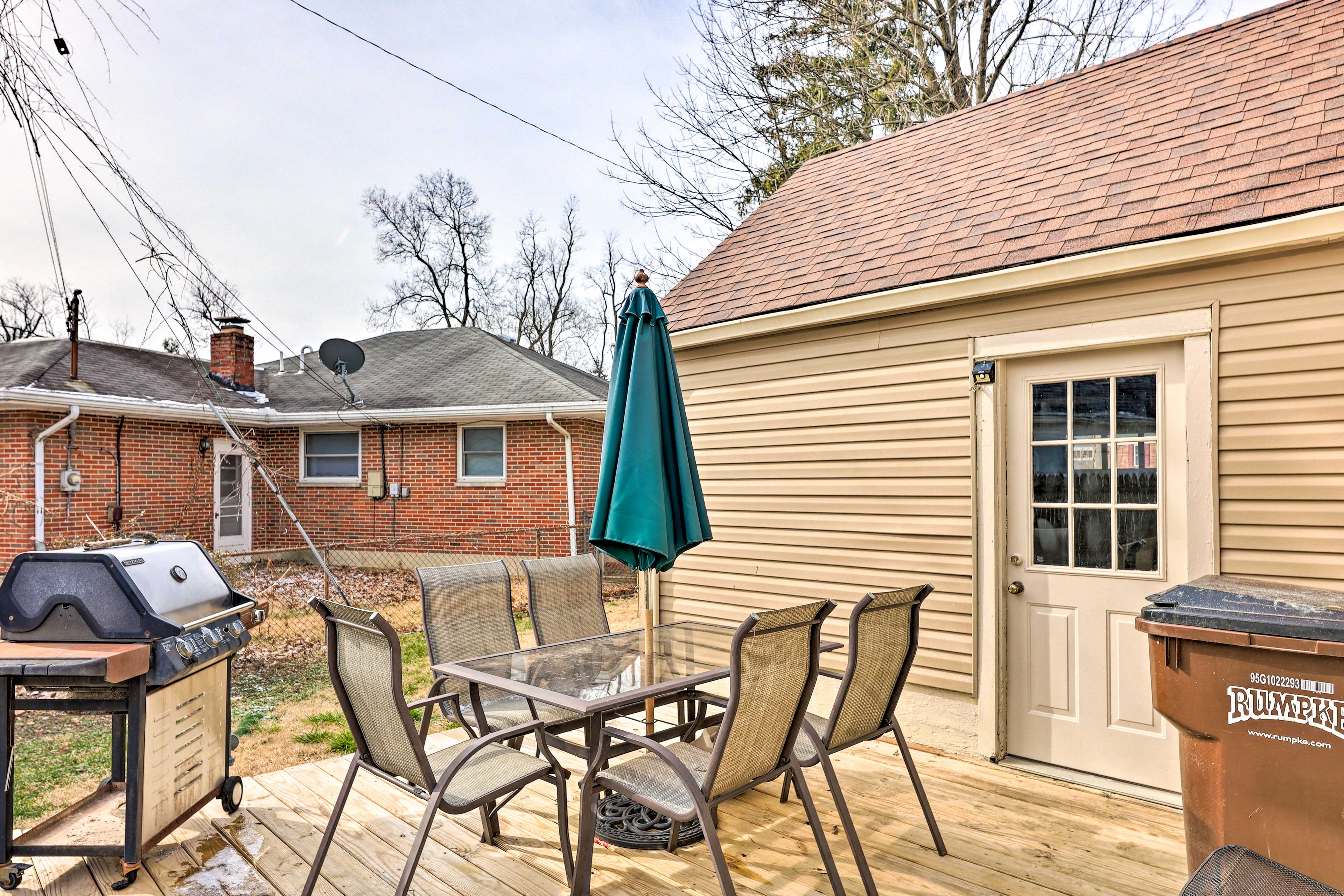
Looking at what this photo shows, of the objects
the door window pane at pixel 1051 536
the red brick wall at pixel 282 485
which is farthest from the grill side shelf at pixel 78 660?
the red brick wall at pixel 282 485

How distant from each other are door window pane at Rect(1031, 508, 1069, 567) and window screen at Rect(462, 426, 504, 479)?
30.9ft

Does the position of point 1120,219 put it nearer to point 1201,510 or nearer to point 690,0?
point 1201,510

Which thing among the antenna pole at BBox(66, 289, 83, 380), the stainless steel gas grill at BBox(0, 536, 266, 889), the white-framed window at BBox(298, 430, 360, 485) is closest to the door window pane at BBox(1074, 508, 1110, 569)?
Answer: the stainless steel gas grill at BBox(0, 536, 266, 889)

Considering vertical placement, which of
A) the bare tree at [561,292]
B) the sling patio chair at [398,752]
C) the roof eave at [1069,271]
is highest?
the bare tree at [561,292]

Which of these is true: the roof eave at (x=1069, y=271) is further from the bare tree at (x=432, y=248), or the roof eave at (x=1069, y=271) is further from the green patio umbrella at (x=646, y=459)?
the bare tree at (x=432, y=248)

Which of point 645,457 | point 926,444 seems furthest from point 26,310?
point 926,444

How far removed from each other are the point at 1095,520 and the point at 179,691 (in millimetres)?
4274

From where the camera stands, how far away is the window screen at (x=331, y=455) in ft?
43.7

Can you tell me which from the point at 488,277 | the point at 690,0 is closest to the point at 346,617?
the point at 690,0

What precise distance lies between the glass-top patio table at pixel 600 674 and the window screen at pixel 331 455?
33.8ft

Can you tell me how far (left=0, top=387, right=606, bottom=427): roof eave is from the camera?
9.88 m

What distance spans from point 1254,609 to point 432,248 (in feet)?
76.0

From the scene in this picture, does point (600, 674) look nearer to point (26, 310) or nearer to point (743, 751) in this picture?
point (743, 751)

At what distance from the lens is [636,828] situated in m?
3.46
